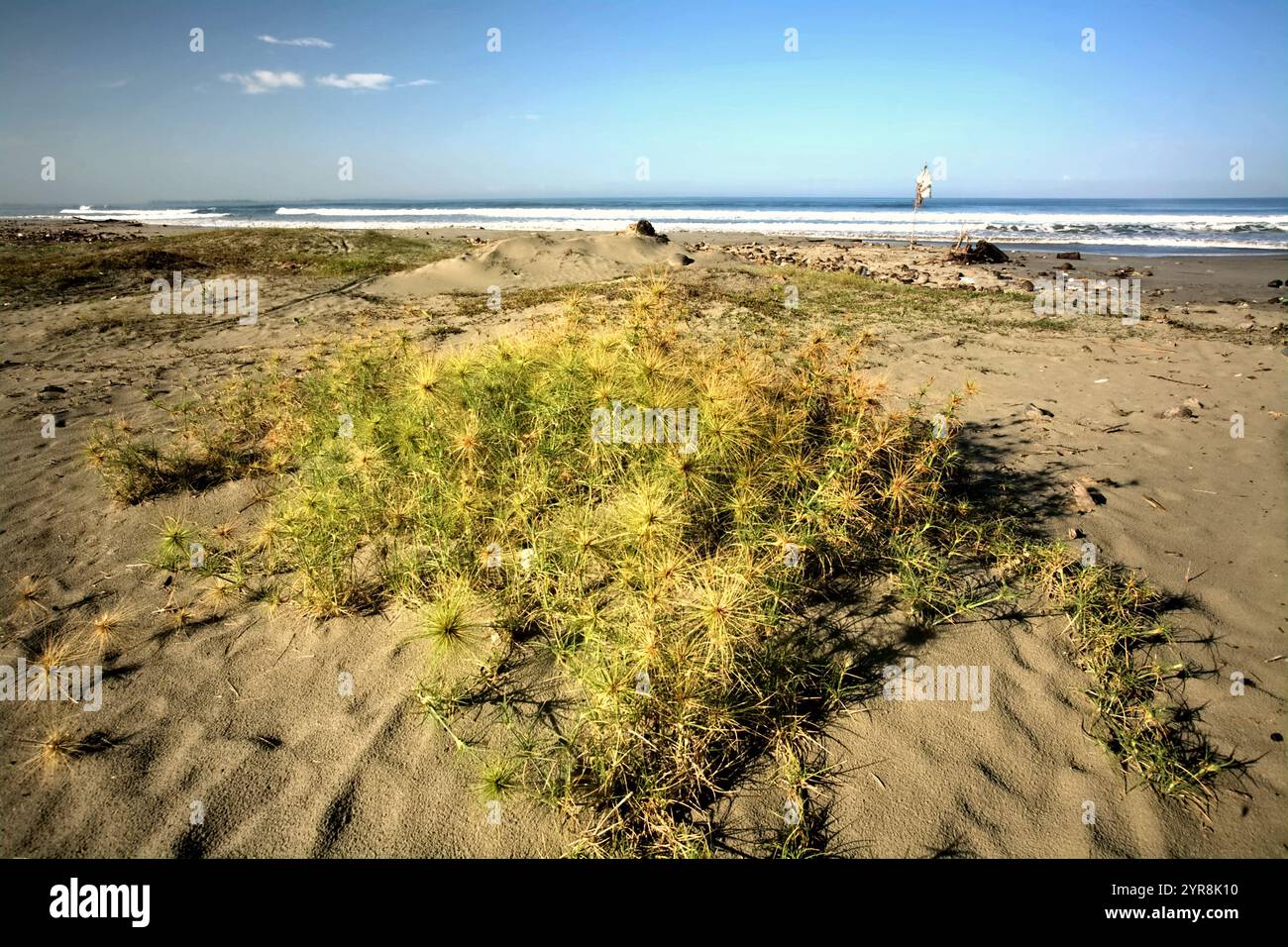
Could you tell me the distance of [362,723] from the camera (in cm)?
232

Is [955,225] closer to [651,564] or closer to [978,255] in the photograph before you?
[978,255]

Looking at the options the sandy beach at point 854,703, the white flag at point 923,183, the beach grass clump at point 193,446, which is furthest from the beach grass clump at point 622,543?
the white flag at point 923,183

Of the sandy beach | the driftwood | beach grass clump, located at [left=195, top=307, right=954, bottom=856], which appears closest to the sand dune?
the sandy beach

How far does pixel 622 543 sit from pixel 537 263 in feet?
42.0

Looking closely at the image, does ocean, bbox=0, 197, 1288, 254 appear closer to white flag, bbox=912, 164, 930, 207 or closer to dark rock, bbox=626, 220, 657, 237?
white flag, bbox=912, 164, 930, 207

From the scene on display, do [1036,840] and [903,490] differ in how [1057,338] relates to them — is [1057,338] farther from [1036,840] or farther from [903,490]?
[1036,840]

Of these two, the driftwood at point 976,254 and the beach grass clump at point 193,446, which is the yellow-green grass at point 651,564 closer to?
the beach grass clump at point 193,446

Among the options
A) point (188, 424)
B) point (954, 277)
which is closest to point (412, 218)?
point (954, 277)

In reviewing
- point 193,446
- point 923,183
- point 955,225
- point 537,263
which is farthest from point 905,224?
point 193,446

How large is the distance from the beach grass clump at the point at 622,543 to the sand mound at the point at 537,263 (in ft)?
31.7

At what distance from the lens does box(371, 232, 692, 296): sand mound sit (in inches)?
485

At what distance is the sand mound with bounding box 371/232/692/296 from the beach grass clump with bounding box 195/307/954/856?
9675 mm

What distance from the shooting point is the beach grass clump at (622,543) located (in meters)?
2.10
